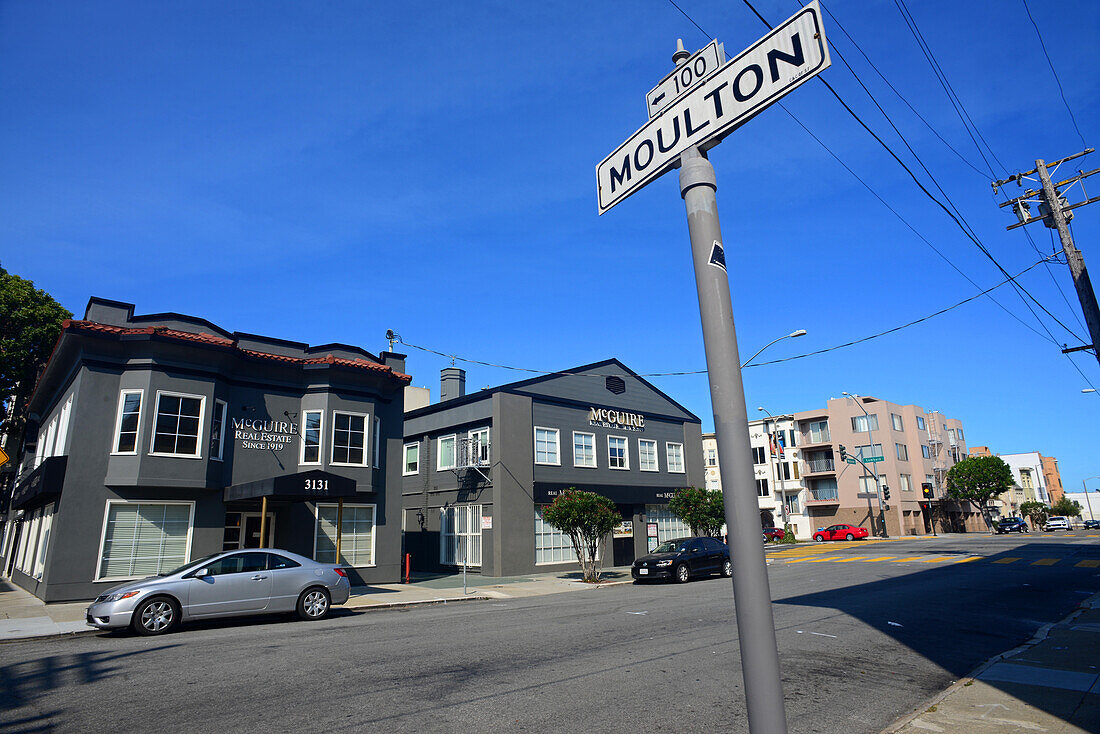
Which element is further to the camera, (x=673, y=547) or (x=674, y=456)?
(x=674, y=456)

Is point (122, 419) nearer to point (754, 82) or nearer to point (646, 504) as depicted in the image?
point (754, 82)

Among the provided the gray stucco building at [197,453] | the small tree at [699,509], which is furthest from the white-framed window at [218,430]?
the small tree at [699,509]

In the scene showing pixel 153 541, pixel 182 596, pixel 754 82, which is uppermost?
pixel 754 82

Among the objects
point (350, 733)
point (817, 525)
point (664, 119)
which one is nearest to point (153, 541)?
point (350, 733)

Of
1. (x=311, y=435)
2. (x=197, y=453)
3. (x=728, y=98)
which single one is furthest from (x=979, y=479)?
(x=728, y=98)

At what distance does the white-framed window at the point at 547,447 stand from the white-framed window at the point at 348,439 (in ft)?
28.9

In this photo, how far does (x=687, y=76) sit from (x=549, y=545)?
27.4 m

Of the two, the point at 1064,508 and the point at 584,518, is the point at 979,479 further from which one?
the point at 1064,508

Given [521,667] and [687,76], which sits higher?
[687,76]

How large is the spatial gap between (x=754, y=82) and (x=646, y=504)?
104 feet

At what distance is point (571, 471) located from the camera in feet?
100

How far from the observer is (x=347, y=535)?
22.4 m

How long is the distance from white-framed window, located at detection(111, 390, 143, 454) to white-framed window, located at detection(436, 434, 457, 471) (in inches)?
555

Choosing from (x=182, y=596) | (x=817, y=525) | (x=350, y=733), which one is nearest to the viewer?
(x=350, y=733)
